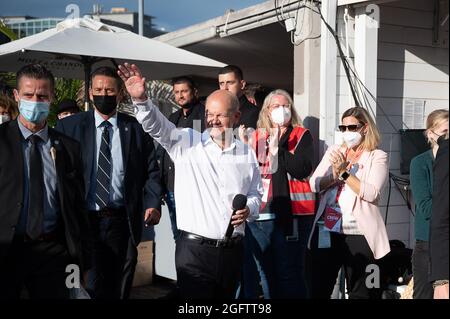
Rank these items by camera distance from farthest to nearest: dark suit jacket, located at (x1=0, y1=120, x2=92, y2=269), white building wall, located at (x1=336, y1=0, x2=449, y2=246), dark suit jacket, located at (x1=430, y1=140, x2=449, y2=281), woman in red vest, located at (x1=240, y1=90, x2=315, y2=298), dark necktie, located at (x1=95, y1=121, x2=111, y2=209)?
white building wall, located at (x1=336, y1=0, x2=449, y2=246), woman in red vest, located at (x1=240, y1=90, x2=315, y2=298), dark necktie, located at (x1=95, y1=121, x2=111, y2=209), dark suit jacket, located at (x1=0, y1=120, x2=92, y2=269), dark suit jacket, located at (x1=430, y1=140, x2=449, y2=281)

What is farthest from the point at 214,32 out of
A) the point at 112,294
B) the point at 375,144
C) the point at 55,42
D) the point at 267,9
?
the point at 112,294

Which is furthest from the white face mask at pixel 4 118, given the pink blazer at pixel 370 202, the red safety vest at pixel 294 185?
the pink blazer at pixel 370 202

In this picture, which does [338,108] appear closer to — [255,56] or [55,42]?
[55,42]

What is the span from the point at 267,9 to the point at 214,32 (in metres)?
1.38

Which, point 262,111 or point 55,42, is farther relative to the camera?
point 55,42

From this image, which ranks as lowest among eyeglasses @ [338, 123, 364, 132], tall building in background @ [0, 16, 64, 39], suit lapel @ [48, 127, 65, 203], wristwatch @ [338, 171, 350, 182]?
wristwatch @ [338, 171, 350, 182]

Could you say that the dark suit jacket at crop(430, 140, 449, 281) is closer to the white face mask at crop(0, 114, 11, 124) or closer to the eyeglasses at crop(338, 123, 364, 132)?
the eyeglasses at crop(338, 123, 364, 132)

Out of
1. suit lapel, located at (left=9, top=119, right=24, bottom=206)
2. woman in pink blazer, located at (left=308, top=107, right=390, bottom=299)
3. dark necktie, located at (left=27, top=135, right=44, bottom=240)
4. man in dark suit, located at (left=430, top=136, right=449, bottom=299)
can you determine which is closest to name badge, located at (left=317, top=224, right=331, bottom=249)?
woman in pink blazer, located at (left=308, top=107, right=390, bottom=299)

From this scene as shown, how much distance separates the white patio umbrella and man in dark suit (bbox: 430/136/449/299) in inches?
161

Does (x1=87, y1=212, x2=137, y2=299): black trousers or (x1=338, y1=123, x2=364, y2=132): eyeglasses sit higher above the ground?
(x1=338, y1=123, x2=364, y2=132): eyeglasses

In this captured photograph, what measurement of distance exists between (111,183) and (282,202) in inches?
59.4

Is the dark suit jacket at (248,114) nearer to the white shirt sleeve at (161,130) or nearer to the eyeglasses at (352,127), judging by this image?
the eyeglasses at (352,127)

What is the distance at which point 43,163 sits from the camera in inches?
144

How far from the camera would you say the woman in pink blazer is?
15.9ft
